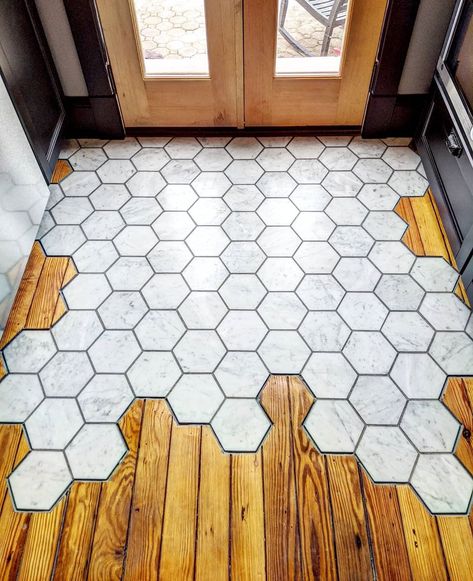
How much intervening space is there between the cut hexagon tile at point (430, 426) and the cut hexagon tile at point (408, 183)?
114 cm

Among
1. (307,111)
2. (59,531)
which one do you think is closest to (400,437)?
(59,531)

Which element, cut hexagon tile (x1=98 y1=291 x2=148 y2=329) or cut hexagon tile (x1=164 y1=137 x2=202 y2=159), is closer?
cut hexagon tile (x1=98 y1=291 x2=148 y2=329)

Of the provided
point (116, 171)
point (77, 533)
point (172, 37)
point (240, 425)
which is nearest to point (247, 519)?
point (240, 425)

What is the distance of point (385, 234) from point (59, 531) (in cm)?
179

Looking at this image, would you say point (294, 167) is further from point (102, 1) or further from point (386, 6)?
point (102, 1)

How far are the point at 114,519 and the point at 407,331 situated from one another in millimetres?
1289

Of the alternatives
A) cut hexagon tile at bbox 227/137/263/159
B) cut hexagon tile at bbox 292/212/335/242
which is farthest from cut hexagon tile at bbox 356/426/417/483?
cut hexagon tile at bbox 227/137/263/159

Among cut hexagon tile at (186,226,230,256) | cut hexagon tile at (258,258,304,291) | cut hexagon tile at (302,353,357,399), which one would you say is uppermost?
cut hexagon tile at (186,226,230,256)

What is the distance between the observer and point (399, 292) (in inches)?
85.6

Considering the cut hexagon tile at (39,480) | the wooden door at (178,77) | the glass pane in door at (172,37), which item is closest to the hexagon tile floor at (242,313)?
the cut hexagon tile at (39,480)

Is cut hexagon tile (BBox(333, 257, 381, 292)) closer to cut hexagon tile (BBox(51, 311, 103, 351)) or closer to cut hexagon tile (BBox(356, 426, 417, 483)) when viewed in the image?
cut hexagon tile (BBox(356, 426, 417, 483))

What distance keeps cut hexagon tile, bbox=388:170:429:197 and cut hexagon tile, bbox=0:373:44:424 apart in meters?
1.90

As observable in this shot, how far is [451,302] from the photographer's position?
214cm

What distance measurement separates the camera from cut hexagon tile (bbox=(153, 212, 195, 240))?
94.3 inches
